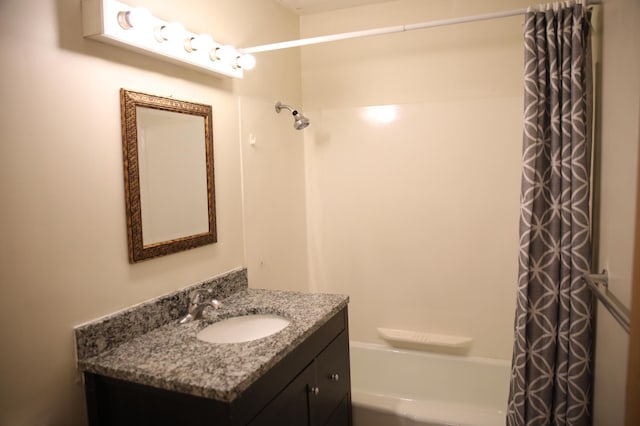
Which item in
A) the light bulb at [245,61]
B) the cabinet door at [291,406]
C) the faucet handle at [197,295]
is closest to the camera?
the cabinet door at [291,406]

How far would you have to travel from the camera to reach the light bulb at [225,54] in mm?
1726

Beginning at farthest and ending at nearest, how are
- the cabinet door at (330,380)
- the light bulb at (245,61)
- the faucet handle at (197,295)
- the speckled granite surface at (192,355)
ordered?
the light bulb at (245,61)
the faucet handle at (197,295)
the cabinet door at (330,380)
the speckled granite surface at (192,355)

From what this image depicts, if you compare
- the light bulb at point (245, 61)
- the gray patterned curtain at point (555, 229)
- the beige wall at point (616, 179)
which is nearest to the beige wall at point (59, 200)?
the light bulb at point (245, 61)

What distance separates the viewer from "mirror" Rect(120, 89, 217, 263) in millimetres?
1454

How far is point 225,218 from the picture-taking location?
195cm

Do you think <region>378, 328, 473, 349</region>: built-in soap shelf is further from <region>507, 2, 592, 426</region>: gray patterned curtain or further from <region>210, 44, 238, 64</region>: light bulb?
<region>210, 44, 238, 64</region>: light bulb

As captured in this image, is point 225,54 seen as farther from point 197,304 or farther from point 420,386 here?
point 420,386

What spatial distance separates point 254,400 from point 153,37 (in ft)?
3.92

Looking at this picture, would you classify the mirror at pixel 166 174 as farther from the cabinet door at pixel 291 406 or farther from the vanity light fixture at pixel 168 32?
the cabinet door at pixel 291 406

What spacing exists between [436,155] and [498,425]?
1.36m

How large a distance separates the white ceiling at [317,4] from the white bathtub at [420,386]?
203 cm

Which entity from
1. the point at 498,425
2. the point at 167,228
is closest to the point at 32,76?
the point at 167,228

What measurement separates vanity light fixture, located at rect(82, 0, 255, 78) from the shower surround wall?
92cm

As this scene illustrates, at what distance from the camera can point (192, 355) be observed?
4.18ft
